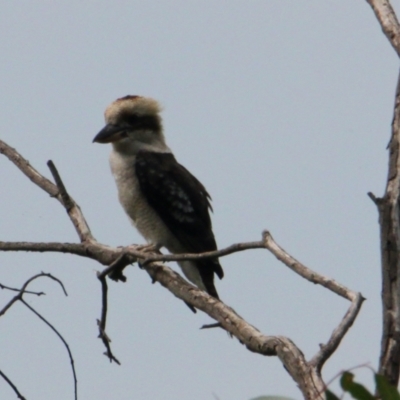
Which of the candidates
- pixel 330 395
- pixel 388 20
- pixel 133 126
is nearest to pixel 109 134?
pixel 133 126

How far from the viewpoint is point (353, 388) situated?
1.98m

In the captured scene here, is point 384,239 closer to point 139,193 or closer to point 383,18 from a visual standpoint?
point 383,18

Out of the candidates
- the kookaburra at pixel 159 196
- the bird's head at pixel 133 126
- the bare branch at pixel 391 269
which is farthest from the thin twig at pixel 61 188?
the bare branch at pixel 391 269

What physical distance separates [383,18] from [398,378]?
1979 mm

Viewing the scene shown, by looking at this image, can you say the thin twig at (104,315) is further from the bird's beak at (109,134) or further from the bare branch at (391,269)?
the bird's beak at (109,134)

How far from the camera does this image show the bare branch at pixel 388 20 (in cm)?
389

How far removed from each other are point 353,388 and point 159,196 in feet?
15.2

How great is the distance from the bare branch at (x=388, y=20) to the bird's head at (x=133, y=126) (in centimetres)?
294

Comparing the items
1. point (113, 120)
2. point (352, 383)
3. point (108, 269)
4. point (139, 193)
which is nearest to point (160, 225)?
point (139, 193)

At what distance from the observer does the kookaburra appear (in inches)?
257

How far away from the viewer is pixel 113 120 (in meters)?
6.97

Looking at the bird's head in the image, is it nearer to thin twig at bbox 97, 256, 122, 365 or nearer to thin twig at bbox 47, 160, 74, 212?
thin twig at bbox 47, 160, 74, 212

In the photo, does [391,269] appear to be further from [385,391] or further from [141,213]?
[141,213]

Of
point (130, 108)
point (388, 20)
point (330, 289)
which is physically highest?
point (130, 108)
